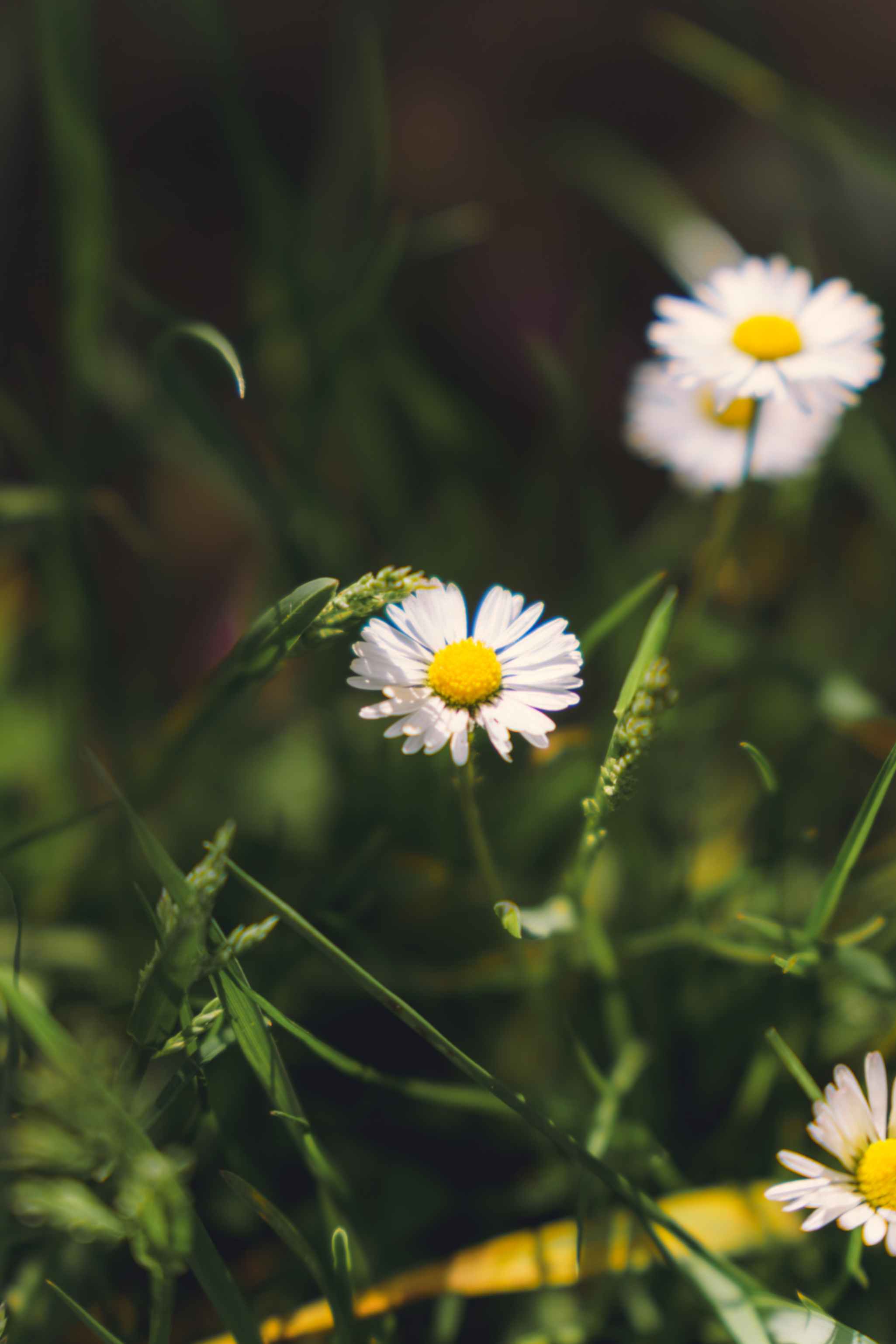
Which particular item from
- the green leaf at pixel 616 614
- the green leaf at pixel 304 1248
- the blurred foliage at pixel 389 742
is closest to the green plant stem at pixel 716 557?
the blurred foliage at pixel 389 742

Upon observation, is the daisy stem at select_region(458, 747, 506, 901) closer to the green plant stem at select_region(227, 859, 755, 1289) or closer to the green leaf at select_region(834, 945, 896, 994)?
the green plant stem at select_region(227, 859, 755, 1289)

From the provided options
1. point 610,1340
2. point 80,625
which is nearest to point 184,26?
point 80,625

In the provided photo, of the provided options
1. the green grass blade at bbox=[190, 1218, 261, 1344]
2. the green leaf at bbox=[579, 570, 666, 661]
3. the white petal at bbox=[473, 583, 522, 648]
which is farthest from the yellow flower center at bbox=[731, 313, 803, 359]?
the green grass blade at bbox=[190, 1218, 261, 1344]

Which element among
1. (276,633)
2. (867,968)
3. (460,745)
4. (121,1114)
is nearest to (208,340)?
(276,633)

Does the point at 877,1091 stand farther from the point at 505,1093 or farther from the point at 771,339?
the point at 771,339

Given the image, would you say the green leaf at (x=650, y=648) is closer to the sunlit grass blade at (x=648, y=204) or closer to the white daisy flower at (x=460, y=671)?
the white daisy flower at (x=460, y=671)

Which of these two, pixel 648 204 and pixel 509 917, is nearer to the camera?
pixel 509 917

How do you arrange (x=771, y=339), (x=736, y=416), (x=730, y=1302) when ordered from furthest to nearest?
(x=736, y=416), (x=771, y=339), (x=730, y=1302)
